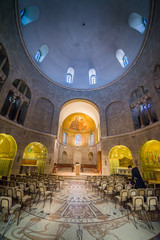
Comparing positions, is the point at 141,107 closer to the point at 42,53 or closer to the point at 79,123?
the point at 79,123

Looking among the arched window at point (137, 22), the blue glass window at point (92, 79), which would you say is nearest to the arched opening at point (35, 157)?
the blue glass window at point (92, 79)

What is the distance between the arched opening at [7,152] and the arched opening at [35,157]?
2.43 metres

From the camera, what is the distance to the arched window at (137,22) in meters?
14.4

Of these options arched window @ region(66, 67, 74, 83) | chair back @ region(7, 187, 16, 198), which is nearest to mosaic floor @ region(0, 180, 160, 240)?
chair back @ region(7, 187, 16, 198)

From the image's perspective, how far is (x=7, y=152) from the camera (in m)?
12.3

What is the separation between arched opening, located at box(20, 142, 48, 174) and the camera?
14823 mm

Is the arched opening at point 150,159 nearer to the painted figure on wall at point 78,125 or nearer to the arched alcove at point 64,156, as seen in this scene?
the painted figure on wall at point 78,125

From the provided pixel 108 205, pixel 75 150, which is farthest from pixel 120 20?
pixel 75 150

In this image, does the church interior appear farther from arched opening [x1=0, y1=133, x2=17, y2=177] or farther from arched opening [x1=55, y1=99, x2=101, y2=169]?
arched opening [x1=55, y1=99, x2=101, y2=169]

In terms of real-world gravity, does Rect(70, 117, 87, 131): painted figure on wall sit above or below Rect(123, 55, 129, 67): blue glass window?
below

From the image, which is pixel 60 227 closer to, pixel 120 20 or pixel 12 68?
pixel 12 68

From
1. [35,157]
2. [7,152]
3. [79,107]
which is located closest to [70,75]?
[79,107]

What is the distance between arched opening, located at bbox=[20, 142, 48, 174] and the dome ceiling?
485 inches

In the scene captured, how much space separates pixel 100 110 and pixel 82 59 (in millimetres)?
12251
